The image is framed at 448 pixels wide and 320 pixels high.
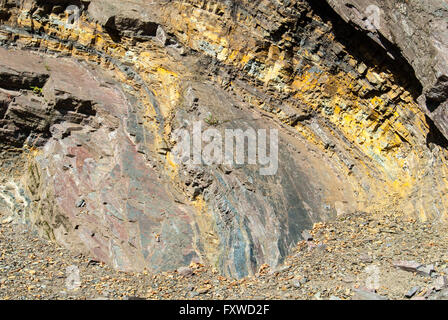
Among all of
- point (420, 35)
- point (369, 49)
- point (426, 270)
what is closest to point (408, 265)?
point (426, 270)

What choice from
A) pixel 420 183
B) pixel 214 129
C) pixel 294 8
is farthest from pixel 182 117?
pixel 420 183

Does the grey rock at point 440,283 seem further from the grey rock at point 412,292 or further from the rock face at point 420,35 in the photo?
the rock face at point 420,35

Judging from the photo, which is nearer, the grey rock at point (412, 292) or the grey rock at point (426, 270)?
the grey rock at point (412, 292)

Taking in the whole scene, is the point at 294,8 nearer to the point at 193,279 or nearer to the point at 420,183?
the point at 420,183

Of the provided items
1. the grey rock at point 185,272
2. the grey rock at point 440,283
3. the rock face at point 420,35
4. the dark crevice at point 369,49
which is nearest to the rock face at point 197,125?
the dark crevice at point 369,49

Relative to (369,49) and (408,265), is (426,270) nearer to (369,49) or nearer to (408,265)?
(408,265)

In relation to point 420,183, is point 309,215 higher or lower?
lower
